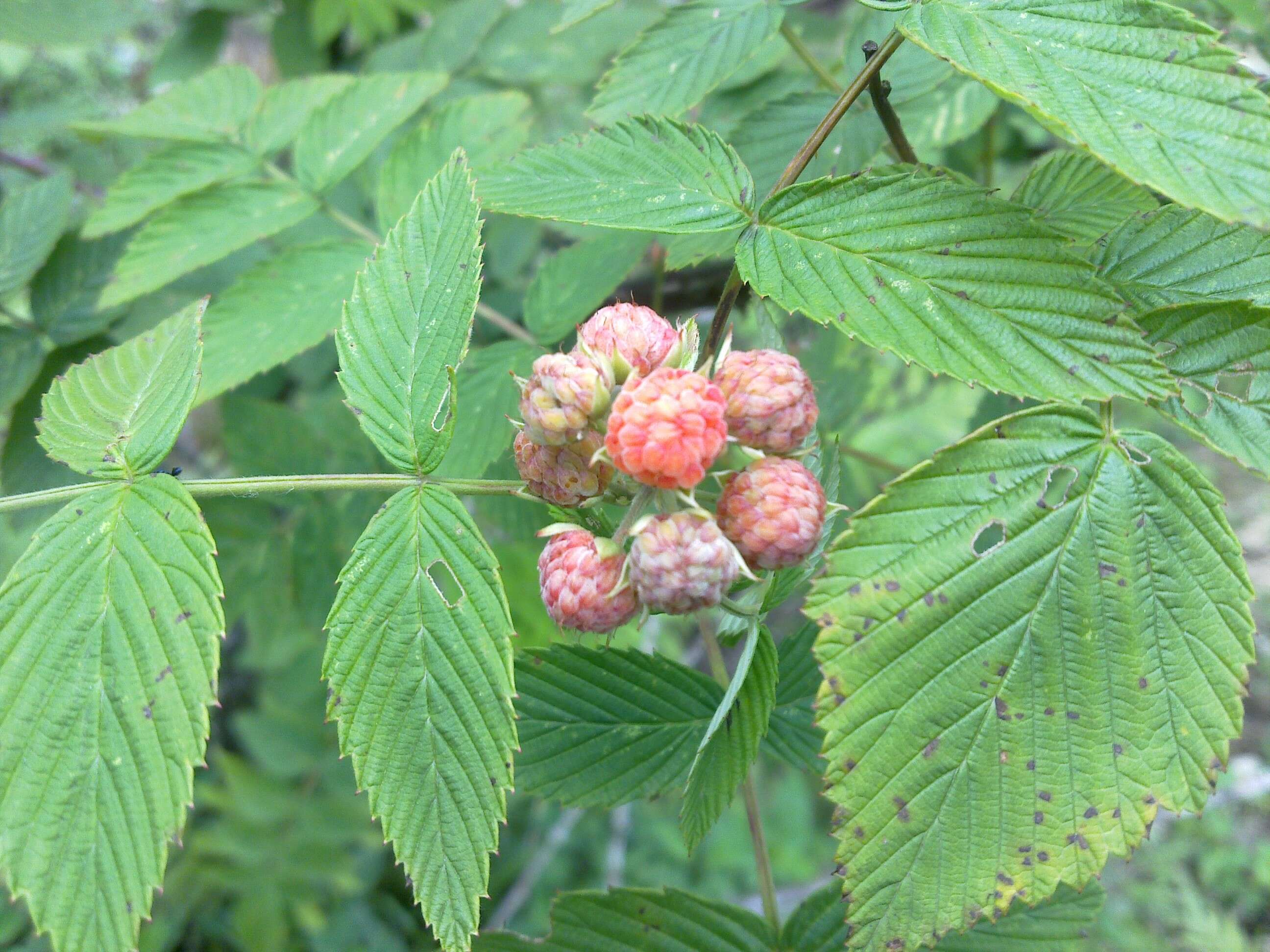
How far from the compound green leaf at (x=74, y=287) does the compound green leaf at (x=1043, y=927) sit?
2.27 metres

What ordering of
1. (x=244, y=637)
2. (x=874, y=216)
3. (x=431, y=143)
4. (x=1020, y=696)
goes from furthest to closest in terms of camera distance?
(x=244, y=637) < (x=431, y=143) < (x=874, y=216) < (x=1020, y=696)

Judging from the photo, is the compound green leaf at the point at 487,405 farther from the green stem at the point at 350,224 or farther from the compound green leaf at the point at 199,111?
the compound green leaf at the point at 199,111

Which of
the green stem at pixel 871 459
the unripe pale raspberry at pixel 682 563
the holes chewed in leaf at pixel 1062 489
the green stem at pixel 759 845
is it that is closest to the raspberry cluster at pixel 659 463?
the unripe pale raspberry at pixel 682 563

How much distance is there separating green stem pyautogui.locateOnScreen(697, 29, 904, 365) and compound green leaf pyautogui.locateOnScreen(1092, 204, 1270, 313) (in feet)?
1.27

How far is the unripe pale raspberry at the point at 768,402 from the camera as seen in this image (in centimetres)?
103

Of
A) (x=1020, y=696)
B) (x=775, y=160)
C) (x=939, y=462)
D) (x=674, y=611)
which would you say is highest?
(x=775, y=160)

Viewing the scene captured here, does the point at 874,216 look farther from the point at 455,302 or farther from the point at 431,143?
the point at 431,143

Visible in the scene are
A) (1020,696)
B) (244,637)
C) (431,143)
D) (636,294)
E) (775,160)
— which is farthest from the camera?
(244,637)

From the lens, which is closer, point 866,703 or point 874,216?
point 866,703

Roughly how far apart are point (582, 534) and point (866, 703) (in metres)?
0.39

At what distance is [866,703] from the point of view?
39.4 inches

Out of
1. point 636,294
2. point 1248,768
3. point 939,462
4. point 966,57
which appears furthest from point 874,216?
point 1248,768

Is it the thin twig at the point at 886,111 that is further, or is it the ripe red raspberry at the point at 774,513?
the thin twig at the point at 886,111

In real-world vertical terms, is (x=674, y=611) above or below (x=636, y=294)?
below
